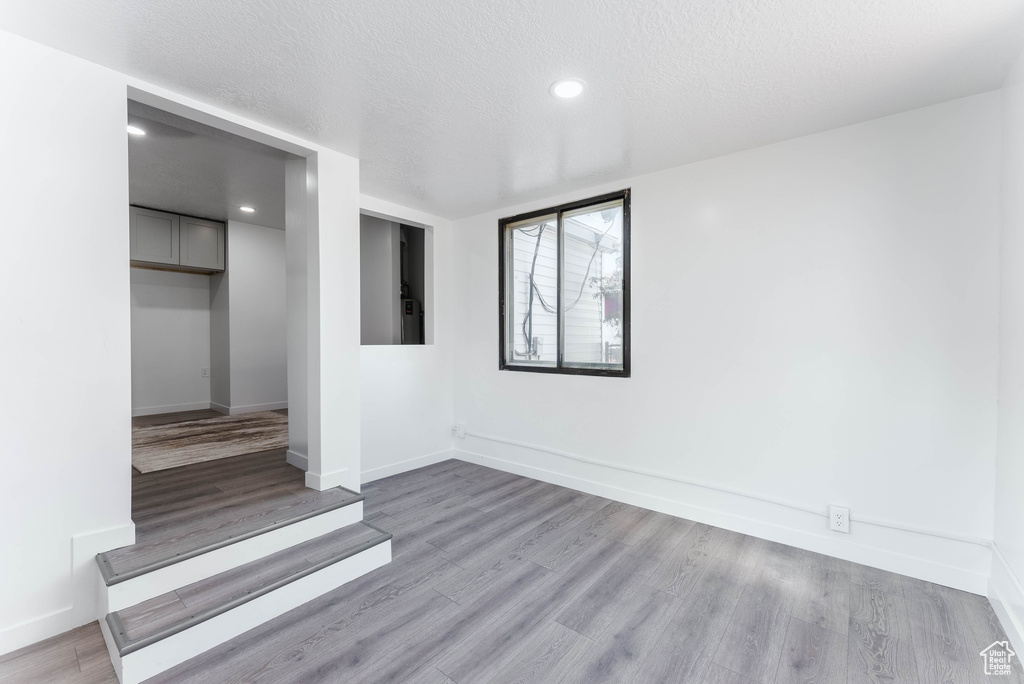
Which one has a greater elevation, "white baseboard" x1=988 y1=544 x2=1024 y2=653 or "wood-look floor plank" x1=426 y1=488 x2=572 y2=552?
"white baseboard" x1=988 y1=544 x2=1024 y2=653

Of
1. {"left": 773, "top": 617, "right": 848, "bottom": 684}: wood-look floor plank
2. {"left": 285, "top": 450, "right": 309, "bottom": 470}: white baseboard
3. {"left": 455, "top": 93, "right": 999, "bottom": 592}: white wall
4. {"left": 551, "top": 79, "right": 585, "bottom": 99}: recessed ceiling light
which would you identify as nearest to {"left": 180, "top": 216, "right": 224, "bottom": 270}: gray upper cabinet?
{"left": 285, "top": 450, "right": 309, "bottom": 470}: white baseboard

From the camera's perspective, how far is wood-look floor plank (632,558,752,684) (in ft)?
5.34

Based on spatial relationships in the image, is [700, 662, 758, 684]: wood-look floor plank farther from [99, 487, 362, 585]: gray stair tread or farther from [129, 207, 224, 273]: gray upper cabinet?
[129, 207, 224, 273]: gray upper cabinet

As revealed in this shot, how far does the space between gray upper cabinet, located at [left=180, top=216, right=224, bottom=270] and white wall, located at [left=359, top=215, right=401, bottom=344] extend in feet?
5.91

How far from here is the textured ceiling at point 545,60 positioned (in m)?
1.59

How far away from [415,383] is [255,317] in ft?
9.50

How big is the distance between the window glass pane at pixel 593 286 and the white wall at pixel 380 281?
2.28m

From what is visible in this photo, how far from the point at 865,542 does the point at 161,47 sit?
13.7 feet

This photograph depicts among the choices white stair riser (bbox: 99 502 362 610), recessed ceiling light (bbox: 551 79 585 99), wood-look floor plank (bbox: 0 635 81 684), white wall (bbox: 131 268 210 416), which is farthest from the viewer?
white wall (bbox: 131 268 210 416)

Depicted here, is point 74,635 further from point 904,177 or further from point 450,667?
point 904,177

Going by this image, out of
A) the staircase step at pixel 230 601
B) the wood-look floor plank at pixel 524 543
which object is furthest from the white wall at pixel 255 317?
the wood-look floor plank at pixel 524 543

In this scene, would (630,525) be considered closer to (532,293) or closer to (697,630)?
(697,630)

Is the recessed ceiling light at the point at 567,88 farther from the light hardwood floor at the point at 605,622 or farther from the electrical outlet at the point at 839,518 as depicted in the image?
the electrical outlet at the point at 839,518

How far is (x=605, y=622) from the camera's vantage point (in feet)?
6.28
